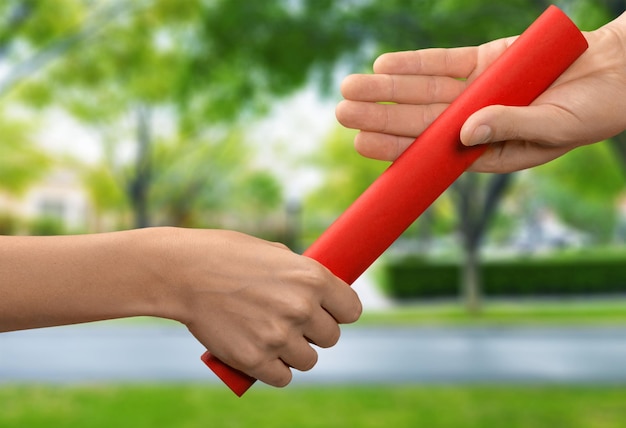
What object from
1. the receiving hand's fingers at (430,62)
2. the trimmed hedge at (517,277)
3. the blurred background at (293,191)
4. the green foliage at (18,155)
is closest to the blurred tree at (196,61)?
the blurred background at (293,191)

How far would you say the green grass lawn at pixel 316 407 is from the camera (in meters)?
7.20

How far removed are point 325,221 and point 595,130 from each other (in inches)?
1644

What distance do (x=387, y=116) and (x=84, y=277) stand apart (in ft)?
2.56

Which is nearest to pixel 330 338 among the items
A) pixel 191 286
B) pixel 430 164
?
pixel 191 286

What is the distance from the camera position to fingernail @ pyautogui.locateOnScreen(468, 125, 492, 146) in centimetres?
147

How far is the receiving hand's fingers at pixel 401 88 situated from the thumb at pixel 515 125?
270 mm

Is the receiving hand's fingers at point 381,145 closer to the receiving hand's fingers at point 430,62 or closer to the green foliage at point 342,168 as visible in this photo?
the receiving hand's fingers at point 430,62

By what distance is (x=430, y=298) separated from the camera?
17953 millimetres

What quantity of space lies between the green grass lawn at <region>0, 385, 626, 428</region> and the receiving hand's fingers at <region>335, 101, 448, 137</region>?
5.68 metres

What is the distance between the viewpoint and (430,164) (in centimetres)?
150

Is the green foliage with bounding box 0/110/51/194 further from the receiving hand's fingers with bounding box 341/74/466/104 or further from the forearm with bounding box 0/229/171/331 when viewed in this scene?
the forearm with bounding box 0/229/171/331

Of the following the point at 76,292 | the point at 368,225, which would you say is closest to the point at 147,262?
the point at 76,292

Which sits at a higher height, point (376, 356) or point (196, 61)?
point (196, 61)

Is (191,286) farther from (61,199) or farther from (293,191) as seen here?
(61,199)
